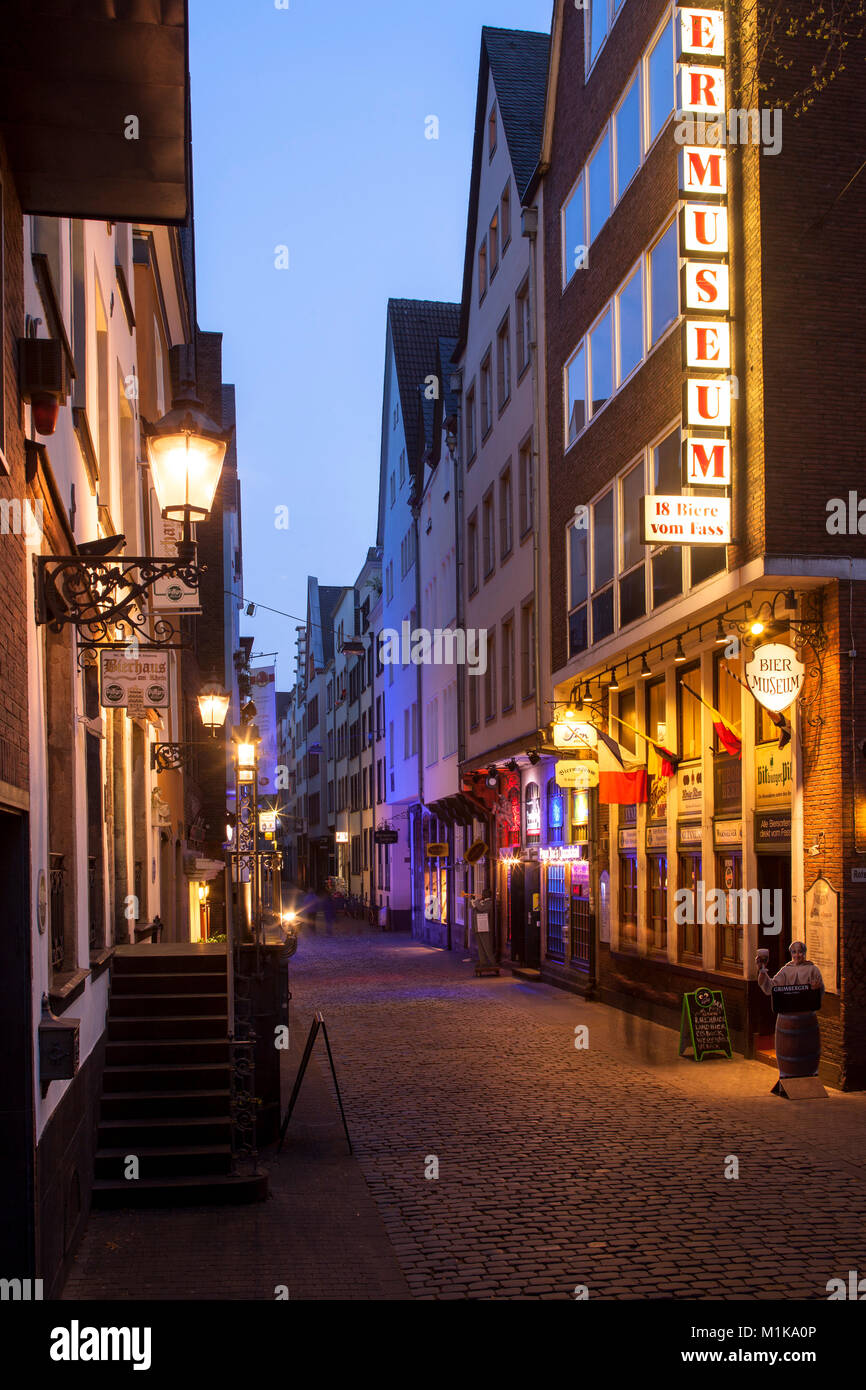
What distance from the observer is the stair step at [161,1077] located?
34.8ft

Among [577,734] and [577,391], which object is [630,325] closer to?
[577,391]

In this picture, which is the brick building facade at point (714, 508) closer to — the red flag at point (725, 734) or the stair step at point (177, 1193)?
the red flag at point (725, 734)

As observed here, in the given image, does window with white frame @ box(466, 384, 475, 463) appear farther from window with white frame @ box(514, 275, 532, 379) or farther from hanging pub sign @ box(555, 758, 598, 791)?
hanging pub sign @ box(555, 758, 598, 791)

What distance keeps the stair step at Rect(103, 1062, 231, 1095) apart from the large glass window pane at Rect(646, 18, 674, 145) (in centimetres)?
1289

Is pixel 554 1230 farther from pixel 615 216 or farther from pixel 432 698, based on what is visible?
pixel 432 698

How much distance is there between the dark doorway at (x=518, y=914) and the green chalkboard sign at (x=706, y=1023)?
1258cm

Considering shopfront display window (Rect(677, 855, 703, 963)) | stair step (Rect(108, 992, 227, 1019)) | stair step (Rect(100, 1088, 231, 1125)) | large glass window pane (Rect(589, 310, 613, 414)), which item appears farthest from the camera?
large glass window pane (Rect(589, 310, 613, 414))

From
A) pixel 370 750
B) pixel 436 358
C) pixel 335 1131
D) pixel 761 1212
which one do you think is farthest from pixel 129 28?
pixel 370 750

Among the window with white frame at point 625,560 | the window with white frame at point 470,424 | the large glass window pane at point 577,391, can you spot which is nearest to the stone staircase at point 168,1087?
the window with white frame at point 625,560

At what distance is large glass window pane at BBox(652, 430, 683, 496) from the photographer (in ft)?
56.0

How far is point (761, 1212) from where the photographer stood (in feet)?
28.9

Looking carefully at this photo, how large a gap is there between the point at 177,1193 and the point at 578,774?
1285 centimetres

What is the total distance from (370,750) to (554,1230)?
49.9 meters

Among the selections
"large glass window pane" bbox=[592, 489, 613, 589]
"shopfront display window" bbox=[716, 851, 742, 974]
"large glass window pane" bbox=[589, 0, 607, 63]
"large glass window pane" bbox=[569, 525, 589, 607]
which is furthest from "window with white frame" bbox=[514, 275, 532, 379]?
"shopfront display window" bbox=[716, 851, 742, 974]
